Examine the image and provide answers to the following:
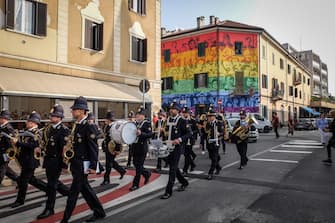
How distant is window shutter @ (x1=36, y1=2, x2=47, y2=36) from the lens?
1248 centimetres

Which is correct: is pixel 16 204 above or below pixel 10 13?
below

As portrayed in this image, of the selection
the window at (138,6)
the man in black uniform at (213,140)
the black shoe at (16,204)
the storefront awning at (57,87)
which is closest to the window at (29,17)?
the storefront awning at (57,87)

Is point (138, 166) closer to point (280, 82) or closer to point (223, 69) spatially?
point (223, 69)

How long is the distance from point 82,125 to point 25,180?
2.04 meters

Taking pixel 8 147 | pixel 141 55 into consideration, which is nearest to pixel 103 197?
pixel 8 147

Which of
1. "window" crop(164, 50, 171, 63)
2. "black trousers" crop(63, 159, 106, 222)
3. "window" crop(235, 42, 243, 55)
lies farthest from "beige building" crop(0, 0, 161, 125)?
"window" crop(164, 50, 171, 63)

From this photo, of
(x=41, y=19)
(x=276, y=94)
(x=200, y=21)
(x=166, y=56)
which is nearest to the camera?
(x=41, y=19)

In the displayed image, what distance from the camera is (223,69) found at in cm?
3256

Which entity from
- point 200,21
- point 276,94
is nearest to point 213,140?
point 200,21

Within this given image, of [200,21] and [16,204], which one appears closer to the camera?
[16,204]

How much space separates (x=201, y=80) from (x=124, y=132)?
28330 mm

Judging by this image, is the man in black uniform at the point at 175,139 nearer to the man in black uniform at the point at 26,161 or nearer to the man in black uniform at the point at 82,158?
the man in black uniform at the point at 82,158

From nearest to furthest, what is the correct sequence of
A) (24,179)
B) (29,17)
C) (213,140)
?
(24,179) < (213,140) < (29,17)

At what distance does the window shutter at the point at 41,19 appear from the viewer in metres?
12.5
